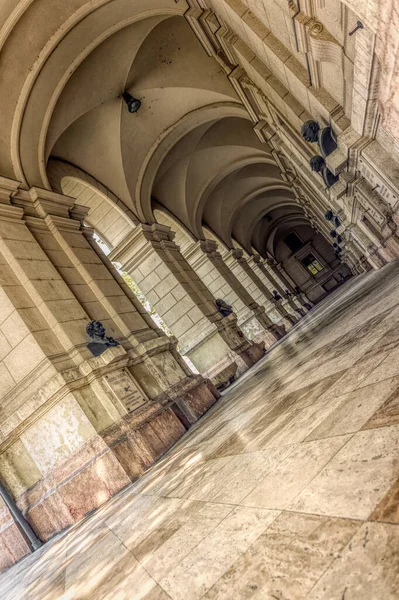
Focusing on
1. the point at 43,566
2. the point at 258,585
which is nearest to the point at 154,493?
the point at 43,566

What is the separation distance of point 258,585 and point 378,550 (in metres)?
0.39

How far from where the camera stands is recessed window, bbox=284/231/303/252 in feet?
118

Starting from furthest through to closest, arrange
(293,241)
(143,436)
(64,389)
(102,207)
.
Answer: (293,241) → (102,207) → (143,436) → (64,389)

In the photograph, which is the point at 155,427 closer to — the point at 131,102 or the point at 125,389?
the point at 125,389

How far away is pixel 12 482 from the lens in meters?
5.11

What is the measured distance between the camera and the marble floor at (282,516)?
102 centimetres

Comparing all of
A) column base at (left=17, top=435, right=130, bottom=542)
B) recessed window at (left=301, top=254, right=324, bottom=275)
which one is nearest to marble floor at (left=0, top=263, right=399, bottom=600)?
column base at (left=17, top=435, right=130, bottom=542)

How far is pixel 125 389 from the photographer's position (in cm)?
572

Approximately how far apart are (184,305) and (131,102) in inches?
211

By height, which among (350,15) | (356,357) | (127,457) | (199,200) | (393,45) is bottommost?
(356,357)

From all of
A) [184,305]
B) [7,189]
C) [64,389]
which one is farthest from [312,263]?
[64,389]

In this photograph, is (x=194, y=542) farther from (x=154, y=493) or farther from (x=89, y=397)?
(x=89, y=397)

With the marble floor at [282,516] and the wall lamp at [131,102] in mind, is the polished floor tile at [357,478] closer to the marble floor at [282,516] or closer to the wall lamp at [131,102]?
the marble floor at [282,516]

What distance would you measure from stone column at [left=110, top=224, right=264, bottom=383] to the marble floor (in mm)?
7349
